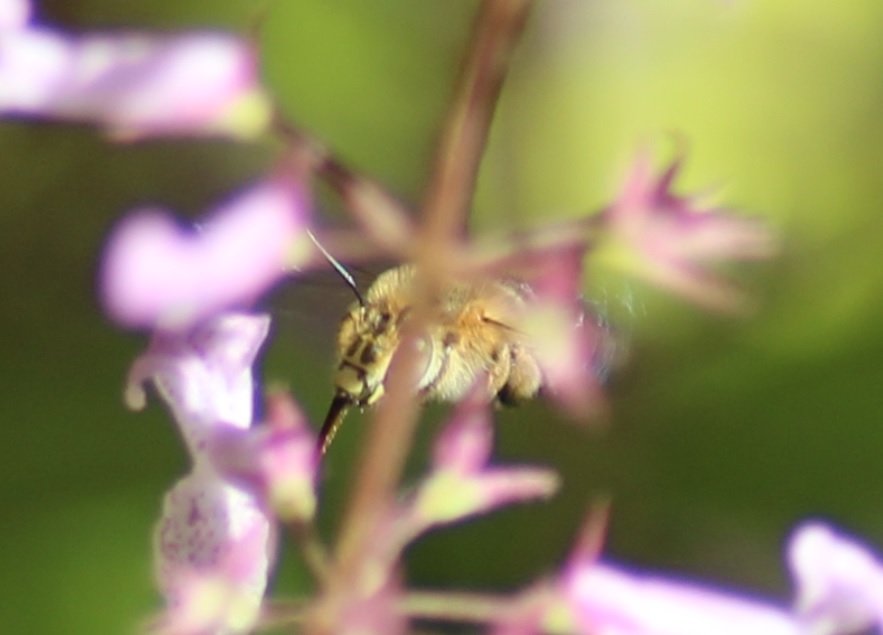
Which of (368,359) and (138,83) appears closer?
(138,83)

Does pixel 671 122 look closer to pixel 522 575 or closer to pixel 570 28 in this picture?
pixel 570 28

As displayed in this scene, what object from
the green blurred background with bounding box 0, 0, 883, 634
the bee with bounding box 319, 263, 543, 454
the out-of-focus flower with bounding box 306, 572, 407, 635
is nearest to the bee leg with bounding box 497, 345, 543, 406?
the bee with bounding box 319, 263, 543, 454

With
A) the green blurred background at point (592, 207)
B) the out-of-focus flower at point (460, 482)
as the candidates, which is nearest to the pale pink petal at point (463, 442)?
the out-of-focus flower at point (460, 482)

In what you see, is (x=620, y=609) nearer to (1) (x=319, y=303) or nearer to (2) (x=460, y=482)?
(2) (x=460, y=482)

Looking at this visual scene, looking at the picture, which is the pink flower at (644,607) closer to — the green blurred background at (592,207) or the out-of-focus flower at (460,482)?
the out-of-focus flower at (460,482)

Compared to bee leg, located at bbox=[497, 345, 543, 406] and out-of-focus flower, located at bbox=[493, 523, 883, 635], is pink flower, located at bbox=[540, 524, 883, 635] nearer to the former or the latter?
out-of-focus flower, located at bbox=[493, 523, 883, 635]

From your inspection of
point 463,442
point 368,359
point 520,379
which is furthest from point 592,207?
point 463,442

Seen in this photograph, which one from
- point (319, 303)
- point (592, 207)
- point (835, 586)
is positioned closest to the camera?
point (835, 586)
